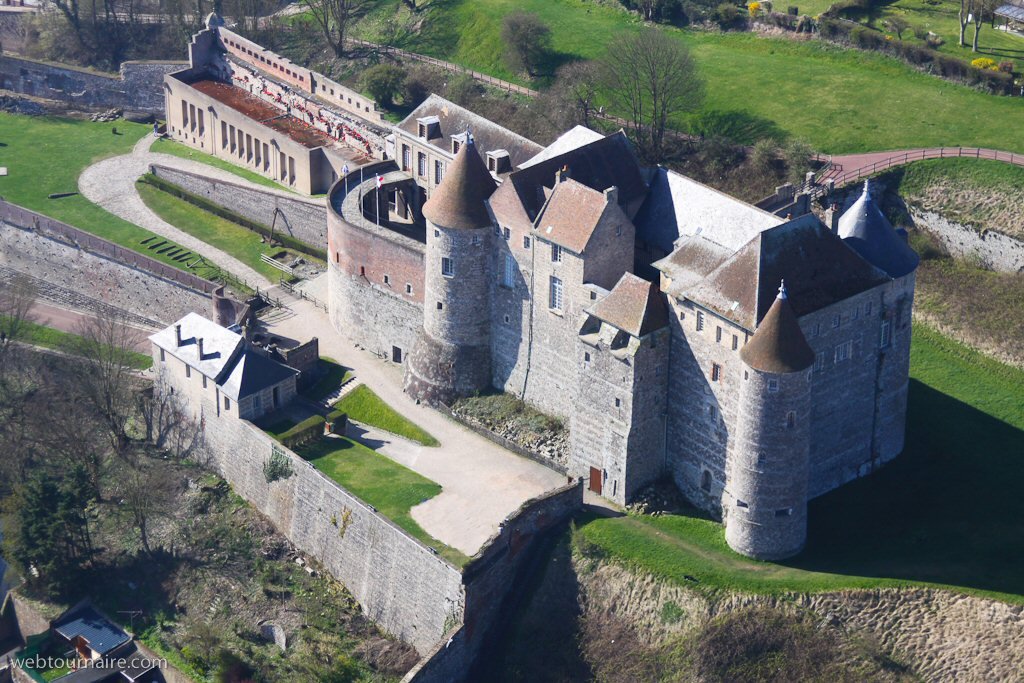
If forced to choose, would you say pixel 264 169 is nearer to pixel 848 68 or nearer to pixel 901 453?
pixel 848 68

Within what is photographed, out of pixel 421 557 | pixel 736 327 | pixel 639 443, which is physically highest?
pixel 736 327

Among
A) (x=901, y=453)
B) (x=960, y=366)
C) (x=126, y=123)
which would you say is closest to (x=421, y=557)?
(x=901, y=453)

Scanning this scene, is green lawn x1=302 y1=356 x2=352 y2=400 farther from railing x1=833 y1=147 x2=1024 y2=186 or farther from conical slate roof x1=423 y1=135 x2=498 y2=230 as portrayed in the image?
railing x1=833 y1=147 x2=1024 y2=186

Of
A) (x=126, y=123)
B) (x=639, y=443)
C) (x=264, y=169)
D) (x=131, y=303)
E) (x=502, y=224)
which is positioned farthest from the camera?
(x=126, y=123)

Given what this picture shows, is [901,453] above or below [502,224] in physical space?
below

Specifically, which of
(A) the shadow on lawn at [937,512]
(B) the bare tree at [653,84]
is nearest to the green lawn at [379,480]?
(A) the shadow on lawn at [937,512]

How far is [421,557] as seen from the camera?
8344cm

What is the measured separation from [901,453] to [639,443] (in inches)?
535

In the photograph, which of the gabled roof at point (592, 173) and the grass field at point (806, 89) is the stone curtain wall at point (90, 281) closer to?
the gabled roof at point (592, 173)

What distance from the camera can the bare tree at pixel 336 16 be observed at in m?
136

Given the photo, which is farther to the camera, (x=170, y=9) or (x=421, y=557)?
(x=170, y=9)

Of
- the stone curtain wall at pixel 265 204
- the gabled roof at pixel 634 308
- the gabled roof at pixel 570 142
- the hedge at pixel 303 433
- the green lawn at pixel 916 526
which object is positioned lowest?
the hedge at pixel 303 433

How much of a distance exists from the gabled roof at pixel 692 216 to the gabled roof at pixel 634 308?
14.6 ft

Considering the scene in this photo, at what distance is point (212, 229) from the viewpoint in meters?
119
